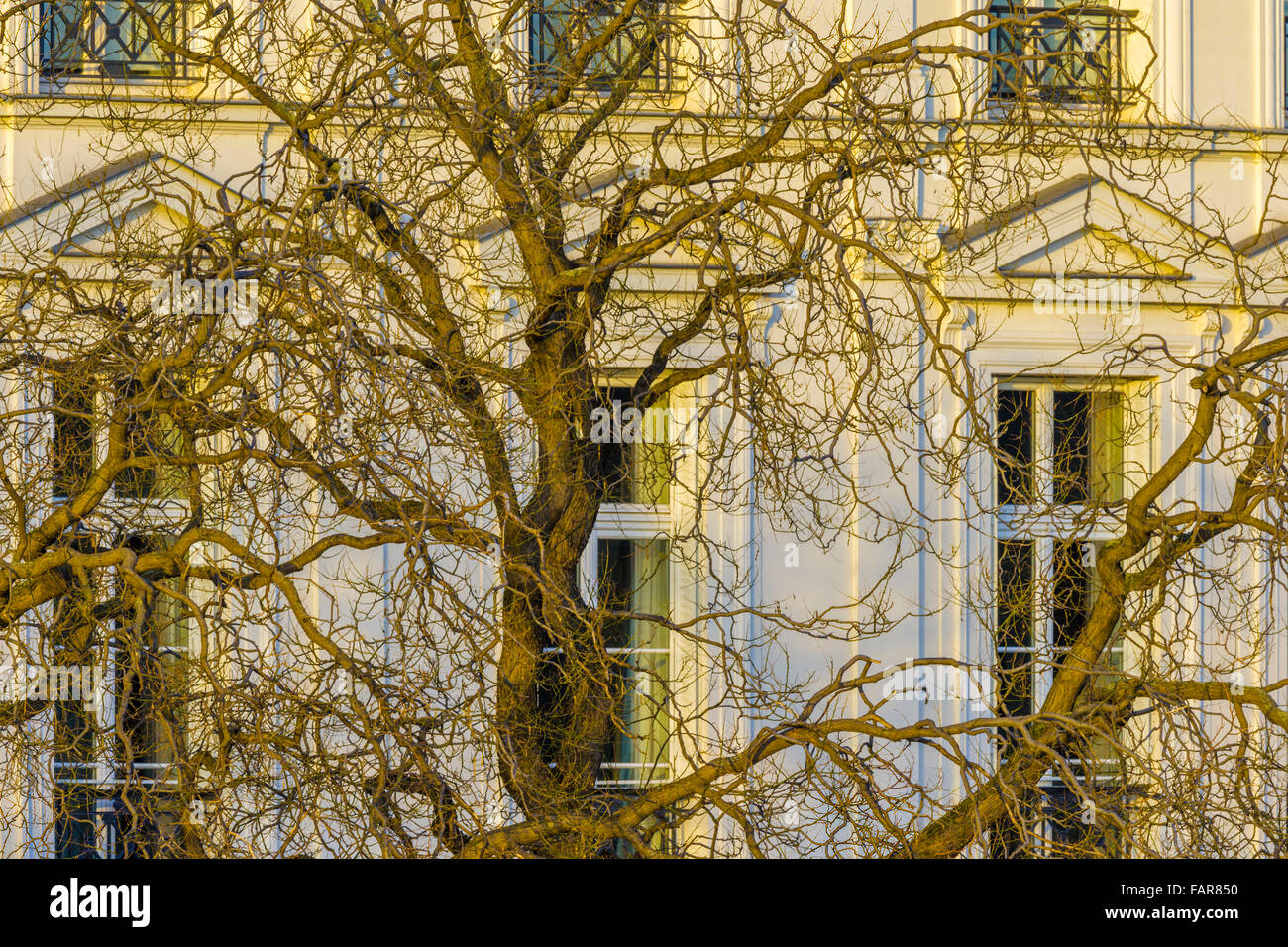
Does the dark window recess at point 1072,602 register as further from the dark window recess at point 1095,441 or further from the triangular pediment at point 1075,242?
the triangular pediment at point 1075,242

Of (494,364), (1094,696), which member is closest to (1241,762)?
(1094,696)

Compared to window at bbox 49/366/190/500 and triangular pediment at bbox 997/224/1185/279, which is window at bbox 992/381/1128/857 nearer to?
triangular pediment at bbox 997/224/1185/279

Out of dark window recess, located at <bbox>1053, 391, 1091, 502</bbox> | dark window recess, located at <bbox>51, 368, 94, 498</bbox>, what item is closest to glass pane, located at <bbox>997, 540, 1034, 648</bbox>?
dark window recess, located at <bbox>1053, 391, 1091, 502</bbox>

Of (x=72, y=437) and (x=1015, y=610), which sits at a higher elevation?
(x=72, y=437)

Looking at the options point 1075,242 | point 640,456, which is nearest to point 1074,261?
point 1075,242

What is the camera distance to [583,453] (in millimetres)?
5188

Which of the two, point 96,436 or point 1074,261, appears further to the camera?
point 1074,261

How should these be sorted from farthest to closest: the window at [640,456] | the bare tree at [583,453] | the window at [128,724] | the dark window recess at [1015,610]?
the dark window recess at [1015,610] < the window at [640,456] < the bare tree at [583,453] < the window at [128,724]

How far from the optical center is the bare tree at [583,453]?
419 cm

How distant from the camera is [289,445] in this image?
4.50 metres

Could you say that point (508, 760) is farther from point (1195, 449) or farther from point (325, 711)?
point (1195, 449)

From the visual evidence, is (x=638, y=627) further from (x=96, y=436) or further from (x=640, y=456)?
(x=96, y=436)

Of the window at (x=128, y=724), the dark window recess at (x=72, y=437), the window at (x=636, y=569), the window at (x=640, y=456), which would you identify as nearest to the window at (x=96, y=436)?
the dark window recess at (x=72, y=437)

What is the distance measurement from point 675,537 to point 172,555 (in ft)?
5.59
